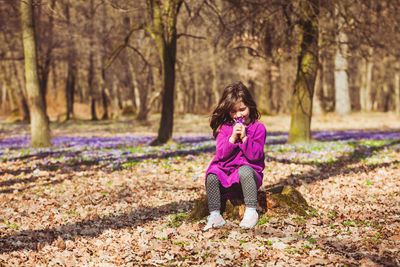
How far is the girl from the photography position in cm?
472

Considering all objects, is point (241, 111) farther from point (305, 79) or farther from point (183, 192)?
point (305, 79)

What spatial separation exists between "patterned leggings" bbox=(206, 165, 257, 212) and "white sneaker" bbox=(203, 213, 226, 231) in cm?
10

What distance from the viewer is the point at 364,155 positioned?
1070cm

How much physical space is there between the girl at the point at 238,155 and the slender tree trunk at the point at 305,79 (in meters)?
7.85

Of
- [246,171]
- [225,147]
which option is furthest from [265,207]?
[225,147]

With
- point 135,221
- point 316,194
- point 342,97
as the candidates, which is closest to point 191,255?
point 135,221

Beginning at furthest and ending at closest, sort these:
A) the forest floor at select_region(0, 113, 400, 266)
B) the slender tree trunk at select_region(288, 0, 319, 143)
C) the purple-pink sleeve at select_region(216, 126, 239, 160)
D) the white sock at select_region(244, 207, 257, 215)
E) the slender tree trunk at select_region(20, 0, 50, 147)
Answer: the slender tree trunk at select_region(20, 0, 50, 147), the slender tree trunk at select_region(288, 0, 319, 143), the white sock at select_region(244, 207, 257, 215), the purple-pink sleeve at select_region(216, 126, 239, 160), the forest floor at select_region(0, 113, 400, 266)

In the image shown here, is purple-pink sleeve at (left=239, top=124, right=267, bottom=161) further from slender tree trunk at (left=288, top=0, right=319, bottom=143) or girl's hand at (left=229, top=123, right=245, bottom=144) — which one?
slender tree trunk at (left=288, top=0, right=319, bottom=143)

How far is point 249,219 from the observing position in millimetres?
4777

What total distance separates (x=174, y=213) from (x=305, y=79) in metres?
8.17

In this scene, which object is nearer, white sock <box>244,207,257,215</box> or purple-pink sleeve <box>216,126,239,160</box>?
purple-pink sleeve <box>216,126,239,160</box>

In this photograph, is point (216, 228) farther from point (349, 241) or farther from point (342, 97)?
point (342, 97)

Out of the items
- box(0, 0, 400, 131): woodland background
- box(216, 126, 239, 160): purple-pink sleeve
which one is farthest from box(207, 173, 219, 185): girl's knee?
box(0, 0, 400, 131): woodland background

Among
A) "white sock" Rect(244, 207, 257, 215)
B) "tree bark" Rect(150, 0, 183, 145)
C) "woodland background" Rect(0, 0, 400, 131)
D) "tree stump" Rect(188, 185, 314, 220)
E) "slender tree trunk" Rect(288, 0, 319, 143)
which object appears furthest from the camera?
"tree bark" Rect(150, 0, 183, 145)
